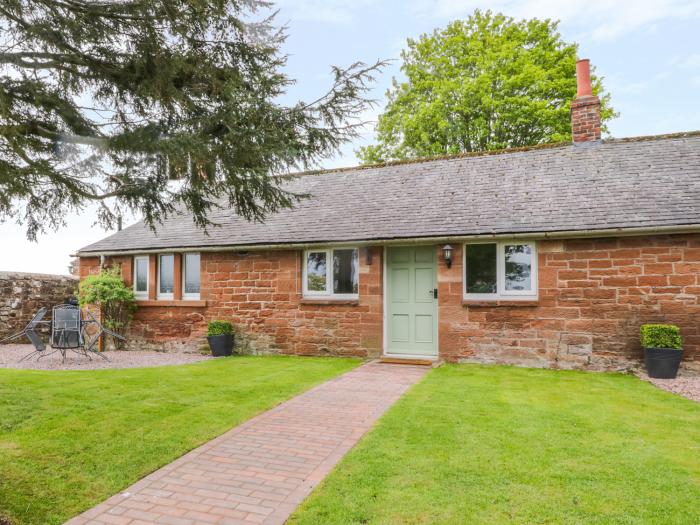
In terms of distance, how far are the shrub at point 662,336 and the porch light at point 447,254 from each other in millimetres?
3727

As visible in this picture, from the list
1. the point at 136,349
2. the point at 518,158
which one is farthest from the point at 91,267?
the point at 518,158

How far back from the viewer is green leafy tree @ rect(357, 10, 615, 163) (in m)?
21.6

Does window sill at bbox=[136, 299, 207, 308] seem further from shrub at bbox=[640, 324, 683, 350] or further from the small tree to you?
shrub at bbox=[640, 324, 683, 350]

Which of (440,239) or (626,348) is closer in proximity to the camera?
(626,348)

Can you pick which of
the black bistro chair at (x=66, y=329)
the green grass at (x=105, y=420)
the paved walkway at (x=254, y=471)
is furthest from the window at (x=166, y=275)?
the paved walkway at (x=254, y=471)

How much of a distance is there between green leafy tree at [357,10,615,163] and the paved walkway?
1888cm

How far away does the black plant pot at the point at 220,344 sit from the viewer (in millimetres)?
11320

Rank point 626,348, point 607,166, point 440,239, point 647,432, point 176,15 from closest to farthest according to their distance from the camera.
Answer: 1. point 176,15
2. point 647,432
3. point 626,348
4. point 440,239
5. point 607,166

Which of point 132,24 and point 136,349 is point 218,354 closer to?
point 136,349

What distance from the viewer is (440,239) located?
963 cm

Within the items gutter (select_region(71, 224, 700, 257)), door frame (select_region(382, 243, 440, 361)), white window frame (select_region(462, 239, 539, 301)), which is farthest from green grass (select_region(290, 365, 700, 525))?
door frame (select_region(382, 243, 440, 361))

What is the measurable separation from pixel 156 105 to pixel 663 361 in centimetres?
884

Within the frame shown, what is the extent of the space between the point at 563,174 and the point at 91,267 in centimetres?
1328

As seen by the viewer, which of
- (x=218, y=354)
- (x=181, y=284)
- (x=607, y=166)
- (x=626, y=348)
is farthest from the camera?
(x=181, y=284)
